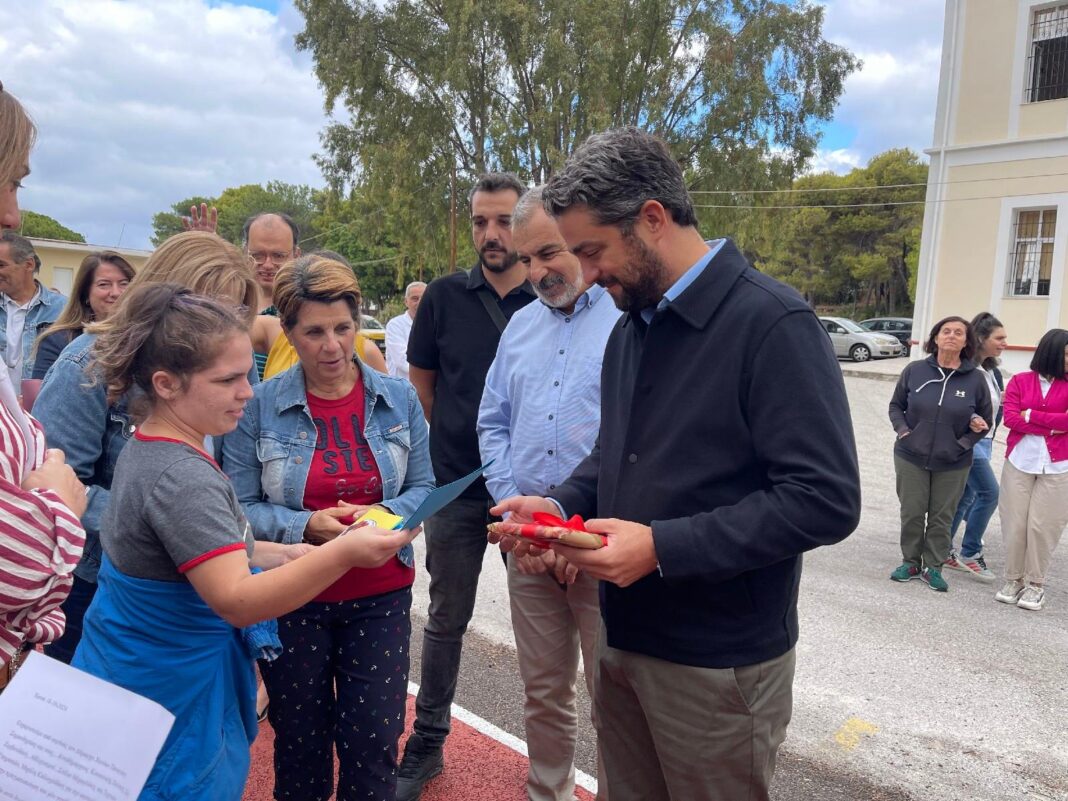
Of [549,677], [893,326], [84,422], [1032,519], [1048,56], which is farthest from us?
[893,326]

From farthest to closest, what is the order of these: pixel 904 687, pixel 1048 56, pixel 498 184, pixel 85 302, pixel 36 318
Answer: pixel 1048 56 → pixel 36 318 → pixel 904 687 → pixel 498 184 → pixel 85 302

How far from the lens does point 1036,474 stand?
6320 mm

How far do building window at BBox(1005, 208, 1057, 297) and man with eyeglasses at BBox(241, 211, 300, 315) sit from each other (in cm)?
1876

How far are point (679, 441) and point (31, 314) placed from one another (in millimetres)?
Answer: 4932

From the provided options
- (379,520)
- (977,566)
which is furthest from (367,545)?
(977,566)

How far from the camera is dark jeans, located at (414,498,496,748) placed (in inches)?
135

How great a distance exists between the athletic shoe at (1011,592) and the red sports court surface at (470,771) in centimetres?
463

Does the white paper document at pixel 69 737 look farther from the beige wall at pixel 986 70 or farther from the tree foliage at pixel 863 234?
the tree foliage at pixel 863 234

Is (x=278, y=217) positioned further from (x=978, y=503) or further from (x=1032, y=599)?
(x=978, y=503)

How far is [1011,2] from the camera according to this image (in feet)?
57.5

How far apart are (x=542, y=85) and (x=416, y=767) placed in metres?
18.7

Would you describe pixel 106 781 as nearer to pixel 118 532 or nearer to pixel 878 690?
pixel 118 532

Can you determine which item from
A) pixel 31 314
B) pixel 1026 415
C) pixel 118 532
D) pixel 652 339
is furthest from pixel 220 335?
pixel 1026 415

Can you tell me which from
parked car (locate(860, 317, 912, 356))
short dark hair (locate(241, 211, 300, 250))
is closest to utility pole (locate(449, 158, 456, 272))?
short dark hair (locate(241, 211, 300, 250))
